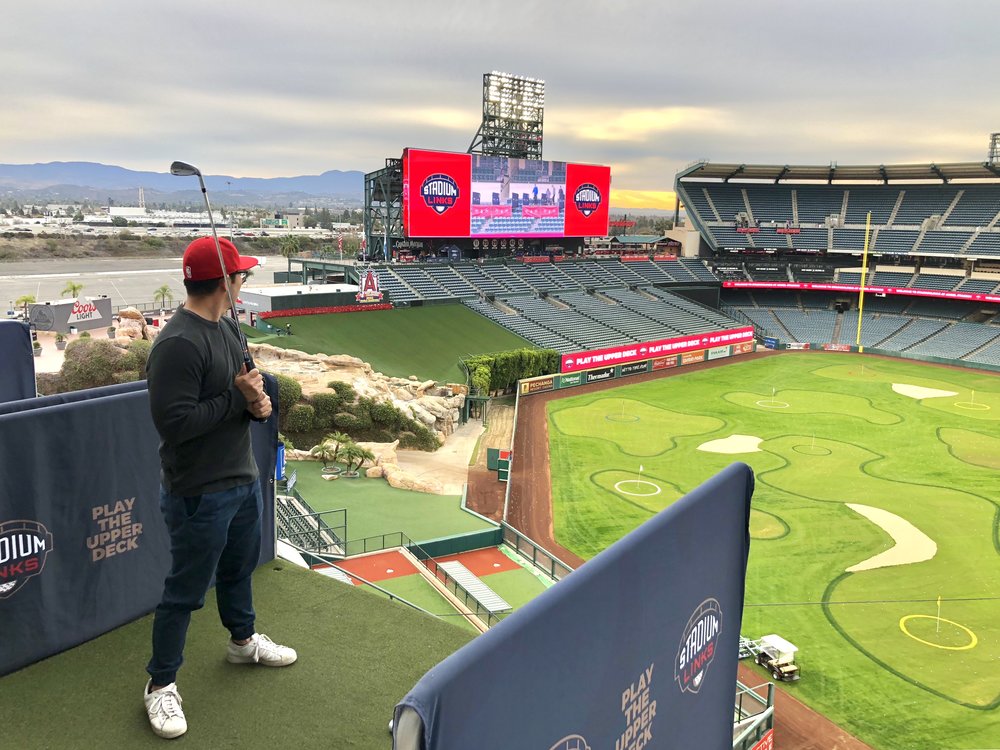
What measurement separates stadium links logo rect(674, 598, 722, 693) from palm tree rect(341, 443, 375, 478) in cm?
2162

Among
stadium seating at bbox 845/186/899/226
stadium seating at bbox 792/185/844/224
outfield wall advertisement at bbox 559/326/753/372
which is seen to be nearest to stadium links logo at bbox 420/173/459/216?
outfield wall advertisement at bbox 559/326/753/372

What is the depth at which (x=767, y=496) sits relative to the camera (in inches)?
1021

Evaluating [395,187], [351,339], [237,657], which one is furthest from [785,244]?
[237,657]

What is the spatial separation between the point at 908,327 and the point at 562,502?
4823 centimetres

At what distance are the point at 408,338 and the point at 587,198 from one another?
2420 centimetres

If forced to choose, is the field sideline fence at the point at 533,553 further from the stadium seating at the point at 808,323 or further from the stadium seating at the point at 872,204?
the stadium seating at the point at 872,204

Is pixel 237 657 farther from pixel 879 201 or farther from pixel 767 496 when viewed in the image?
pixel 879 201

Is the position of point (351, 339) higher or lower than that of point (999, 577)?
higher

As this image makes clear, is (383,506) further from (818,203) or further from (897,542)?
(818,203)

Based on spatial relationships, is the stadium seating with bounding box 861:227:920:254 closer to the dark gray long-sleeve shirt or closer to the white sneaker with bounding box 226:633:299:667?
the white sneaker with bounding box 226:633:299:667

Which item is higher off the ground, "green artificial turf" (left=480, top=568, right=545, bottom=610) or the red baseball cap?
the red baseball cap

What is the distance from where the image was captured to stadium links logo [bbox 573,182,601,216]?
58.3 m

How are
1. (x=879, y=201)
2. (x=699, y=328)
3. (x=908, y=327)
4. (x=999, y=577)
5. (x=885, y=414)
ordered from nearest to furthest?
(x=999, y=577), (x=885, y=414), (x=699, y=328), (x=908, y=327), (x=879, y=201)

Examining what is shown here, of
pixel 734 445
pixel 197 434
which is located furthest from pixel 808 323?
pixel 197 434
